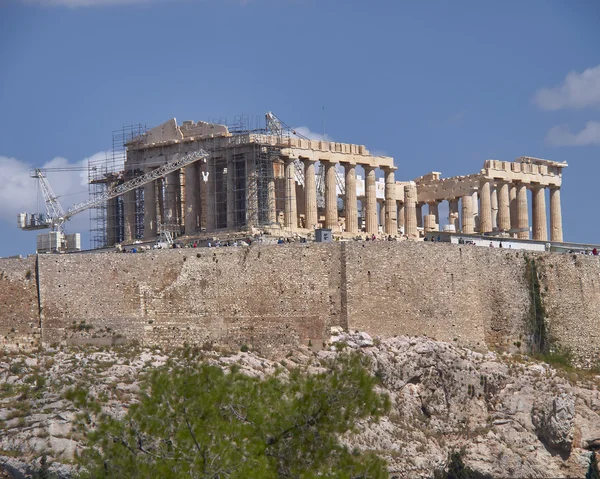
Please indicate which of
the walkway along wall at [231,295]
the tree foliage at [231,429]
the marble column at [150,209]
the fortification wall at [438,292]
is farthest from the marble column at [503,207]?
the tree foliage at [231,429]

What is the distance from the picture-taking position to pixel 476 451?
201 feet

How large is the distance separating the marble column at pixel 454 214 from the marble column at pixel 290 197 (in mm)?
13529

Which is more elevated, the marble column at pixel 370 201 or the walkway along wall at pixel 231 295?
the marble column at pixel 370 201

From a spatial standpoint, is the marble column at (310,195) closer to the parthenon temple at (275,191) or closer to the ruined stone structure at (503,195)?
the parthenon temple at (275,191)

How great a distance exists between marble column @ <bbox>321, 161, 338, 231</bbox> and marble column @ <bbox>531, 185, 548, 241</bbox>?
47.3 ft

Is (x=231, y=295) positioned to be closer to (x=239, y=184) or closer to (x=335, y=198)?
(x=239, y=184)

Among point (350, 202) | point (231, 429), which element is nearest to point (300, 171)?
point (350, 202)

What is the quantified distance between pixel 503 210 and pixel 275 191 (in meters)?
15.6

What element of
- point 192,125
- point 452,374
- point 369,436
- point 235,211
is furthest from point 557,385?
point 192,125

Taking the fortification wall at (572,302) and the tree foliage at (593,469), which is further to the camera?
the fortification wall at (572,302)

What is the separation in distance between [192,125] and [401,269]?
16.4 metres

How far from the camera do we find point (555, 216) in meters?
86.8

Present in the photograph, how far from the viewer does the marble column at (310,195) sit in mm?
74938

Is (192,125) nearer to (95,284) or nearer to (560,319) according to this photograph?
(95,284)
